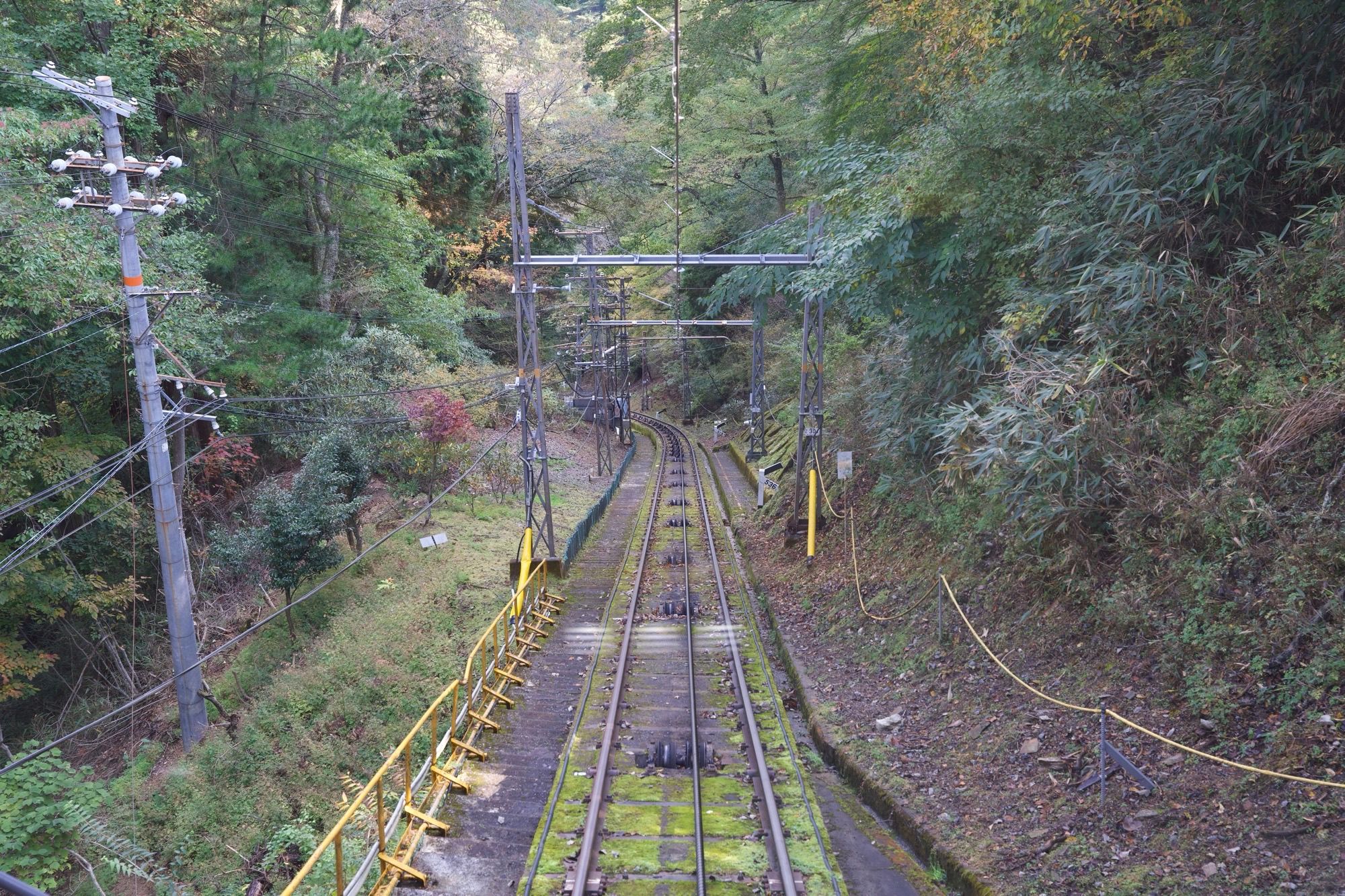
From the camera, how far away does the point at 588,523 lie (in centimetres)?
2347

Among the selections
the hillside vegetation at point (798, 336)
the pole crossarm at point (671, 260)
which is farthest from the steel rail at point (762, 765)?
the pole crossarm at point (671, 260)

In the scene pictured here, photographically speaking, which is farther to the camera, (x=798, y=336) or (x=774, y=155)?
(x=798, y=336)

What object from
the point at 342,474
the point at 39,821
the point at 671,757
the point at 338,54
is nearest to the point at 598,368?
the point at 338,54

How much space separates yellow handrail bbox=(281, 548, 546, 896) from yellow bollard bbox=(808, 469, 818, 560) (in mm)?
5335

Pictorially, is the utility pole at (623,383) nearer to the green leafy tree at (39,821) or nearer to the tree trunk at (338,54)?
the tree trunk at (338,54)

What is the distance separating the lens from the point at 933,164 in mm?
10898

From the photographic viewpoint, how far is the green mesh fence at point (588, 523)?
65.2 feet

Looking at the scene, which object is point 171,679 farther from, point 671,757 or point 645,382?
point 645,382

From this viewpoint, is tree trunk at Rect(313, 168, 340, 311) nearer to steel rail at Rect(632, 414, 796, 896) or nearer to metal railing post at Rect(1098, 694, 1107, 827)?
steel rail at Rect(632, 414, 796, 896)

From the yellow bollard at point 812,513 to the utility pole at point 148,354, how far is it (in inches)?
430

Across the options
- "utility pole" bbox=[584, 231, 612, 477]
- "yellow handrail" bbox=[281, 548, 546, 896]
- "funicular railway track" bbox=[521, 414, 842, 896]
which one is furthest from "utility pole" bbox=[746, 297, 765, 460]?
"funicular railway track" bbox=[521, 414, 842, 896]

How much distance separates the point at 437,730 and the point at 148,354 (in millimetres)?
6434

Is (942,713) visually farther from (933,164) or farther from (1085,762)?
(933,164)

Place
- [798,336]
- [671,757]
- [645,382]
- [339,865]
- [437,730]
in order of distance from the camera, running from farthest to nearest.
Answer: [645,382]
[798,336]
[437,730]
[671,757]
[339,865]
